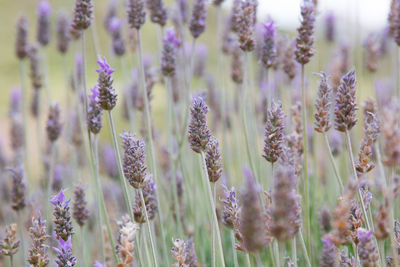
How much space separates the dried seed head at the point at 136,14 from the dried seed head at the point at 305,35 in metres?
0.90

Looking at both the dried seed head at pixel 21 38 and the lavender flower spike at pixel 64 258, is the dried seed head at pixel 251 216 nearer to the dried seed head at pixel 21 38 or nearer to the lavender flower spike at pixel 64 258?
the lavender flower spike at pixel 64 258

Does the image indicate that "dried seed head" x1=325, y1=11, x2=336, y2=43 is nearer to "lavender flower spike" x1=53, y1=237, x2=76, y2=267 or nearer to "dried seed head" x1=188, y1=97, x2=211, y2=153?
"dried seed head" x1=188, y1=97, x2=211, y2=153

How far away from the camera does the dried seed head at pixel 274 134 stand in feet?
4.97

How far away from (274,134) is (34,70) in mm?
2522

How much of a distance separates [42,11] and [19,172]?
6.00ft

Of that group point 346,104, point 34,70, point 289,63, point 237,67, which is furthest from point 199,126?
point 34,70

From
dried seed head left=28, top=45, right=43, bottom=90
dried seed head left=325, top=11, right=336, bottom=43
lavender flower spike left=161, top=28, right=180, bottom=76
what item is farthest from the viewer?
dried seed head left=325, top=11, right=336, bottom=43

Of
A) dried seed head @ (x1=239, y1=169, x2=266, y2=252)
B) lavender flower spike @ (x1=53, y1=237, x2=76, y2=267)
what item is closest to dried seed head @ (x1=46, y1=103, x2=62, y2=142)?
lavender flower spike @ (x1=53, y1=237, x2=76, y2=267)

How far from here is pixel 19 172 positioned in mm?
2139

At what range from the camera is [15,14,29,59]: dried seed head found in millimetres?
3139

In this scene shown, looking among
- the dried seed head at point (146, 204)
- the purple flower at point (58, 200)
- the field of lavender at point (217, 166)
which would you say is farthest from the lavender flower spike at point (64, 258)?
the dried seed head at point (146, 204)

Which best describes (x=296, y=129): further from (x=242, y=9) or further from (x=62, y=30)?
(x=62, y=30)

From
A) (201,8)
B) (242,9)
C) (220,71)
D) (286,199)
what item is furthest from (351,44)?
(286,199)

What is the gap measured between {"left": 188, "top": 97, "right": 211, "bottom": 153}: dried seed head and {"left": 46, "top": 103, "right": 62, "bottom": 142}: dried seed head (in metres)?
1.43
